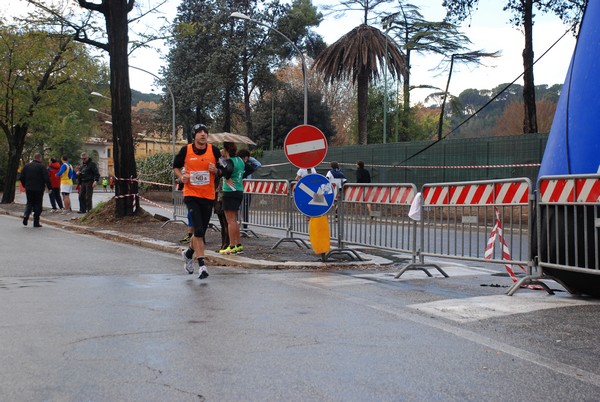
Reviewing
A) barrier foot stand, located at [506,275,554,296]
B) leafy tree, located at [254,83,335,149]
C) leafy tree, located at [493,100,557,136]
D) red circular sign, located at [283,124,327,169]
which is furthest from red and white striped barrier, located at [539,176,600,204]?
leafy tree, located at [254,83,335,149]

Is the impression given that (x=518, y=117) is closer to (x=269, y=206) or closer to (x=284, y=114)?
(x=284, y=114)

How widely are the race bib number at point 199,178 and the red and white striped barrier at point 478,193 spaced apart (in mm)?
2984

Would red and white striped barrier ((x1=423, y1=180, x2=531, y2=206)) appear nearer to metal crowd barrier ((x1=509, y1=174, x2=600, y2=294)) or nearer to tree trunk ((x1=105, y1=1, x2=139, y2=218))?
metal crowd barrier ((x1=509, y1=174, x2=600, y2=294))

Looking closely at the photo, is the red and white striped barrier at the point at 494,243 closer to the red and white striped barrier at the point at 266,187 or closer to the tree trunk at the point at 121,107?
the red and white striped barrier at the point at 266,187

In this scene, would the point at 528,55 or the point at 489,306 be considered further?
the point at 528,55

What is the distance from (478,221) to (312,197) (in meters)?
2.56

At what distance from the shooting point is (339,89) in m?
64.4

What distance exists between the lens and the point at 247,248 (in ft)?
39.1

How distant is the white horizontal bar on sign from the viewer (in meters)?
10.5

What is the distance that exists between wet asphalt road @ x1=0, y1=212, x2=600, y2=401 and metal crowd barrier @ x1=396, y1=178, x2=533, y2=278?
49 cm

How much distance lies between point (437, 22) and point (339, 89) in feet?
86.4

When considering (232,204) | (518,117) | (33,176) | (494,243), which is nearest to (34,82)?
(33,176)

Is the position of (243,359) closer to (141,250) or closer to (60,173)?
(141,250)

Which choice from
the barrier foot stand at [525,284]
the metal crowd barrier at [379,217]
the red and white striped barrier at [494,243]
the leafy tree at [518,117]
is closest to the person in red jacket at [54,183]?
the metal crowd barrier at [379,217]
